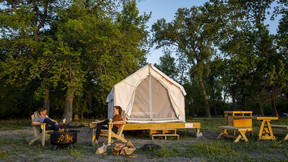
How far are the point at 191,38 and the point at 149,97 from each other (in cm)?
1573

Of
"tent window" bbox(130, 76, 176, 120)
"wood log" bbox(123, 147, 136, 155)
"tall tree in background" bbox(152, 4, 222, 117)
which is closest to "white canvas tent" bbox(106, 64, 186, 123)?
"tent window" bbox(130, 76, 176, 120)

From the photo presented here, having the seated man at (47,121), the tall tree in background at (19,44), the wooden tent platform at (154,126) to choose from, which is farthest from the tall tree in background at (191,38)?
the seated man at (47,121)

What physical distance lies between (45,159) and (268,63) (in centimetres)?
1230

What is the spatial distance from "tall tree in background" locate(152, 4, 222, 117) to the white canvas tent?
1310 centimetres

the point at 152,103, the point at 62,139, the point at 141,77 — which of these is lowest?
the point at 62,139

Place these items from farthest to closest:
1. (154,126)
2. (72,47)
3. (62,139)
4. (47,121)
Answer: (72,47)
(154,126)
(47,121)
(62,139)

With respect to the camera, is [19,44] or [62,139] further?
[19,44]

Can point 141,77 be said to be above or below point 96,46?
below

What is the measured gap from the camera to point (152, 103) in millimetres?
7984

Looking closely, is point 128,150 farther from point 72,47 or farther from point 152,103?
point 72,47

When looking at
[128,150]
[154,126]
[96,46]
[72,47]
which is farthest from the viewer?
[72,47]

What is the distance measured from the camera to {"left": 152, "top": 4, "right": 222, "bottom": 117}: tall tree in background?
825 inches

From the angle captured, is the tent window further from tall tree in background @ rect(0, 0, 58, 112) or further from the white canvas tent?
tall tree in background @ rect(0, 0, 58, 112)

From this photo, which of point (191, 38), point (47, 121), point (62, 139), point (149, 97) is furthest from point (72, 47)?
point (191, 38)
